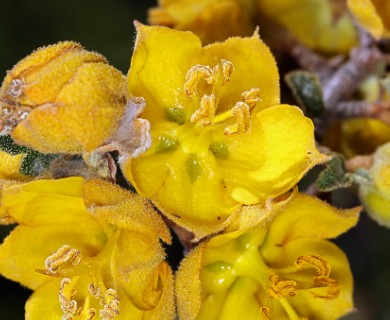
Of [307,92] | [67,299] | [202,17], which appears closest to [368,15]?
[307,92]

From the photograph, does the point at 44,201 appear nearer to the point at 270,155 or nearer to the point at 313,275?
the point at 270,155

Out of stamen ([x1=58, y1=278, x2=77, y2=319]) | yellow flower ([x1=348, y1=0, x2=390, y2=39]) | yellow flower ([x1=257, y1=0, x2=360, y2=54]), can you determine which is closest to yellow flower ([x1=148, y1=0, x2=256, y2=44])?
yellow flower ([x1=257, y1=0, x2=360, y2=54])

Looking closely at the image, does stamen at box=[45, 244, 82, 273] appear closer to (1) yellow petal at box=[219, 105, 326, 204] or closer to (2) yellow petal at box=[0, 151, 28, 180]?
(2) yellow petal at box=[0, 151, 28, 180]

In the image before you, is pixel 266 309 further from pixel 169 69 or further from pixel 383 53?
pixel 383 53

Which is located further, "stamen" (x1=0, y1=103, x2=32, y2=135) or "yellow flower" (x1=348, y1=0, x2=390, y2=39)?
"yellow flower" (x1=348, y1=0, x2=390, y2=39)

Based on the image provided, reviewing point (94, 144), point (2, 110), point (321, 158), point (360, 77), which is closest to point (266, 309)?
point (321, 158)

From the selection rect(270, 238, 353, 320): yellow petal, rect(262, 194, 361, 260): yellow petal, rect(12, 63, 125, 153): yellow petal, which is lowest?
rect(270, 238, 353, 320): yellow petal
